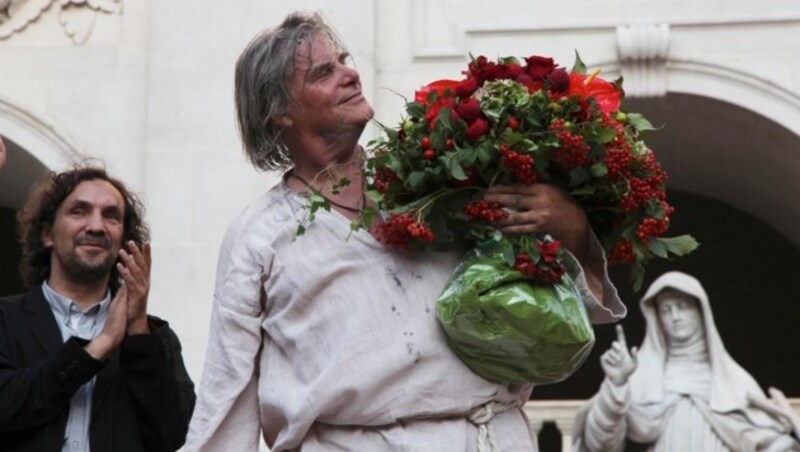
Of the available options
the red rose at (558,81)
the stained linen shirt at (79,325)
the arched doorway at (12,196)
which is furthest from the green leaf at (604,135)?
the arched doorway at (12,196)

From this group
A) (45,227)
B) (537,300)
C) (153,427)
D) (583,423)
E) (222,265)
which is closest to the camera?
(537,300)

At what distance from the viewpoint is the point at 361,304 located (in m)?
4.31

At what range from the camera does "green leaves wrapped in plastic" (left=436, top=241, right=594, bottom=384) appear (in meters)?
4.16

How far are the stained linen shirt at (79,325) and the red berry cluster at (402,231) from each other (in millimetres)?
1453

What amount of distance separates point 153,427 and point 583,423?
13.3 feet

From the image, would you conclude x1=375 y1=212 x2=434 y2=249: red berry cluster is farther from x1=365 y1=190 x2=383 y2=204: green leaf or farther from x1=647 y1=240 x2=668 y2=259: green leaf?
x1=647 y1=240 x2=668 y2=259: green leaf

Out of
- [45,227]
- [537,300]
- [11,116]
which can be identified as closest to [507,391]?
[537,300]

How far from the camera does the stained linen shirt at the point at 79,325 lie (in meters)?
5.51

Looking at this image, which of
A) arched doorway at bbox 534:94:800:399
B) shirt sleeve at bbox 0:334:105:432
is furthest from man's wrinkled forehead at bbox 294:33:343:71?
arched doorway at bbox 534:94:800:399

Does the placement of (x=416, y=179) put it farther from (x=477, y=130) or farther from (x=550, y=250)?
(x=550, y=250)

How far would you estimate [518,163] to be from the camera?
4.21m

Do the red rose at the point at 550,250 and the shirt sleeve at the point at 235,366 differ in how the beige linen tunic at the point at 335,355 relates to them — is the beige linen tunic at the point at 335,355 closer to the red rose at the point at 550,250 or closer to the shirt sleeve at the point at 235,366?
the shirt sleeve at the point at 235,366

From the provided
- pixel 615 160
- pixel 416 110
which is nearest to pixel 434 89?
pixel 416 110

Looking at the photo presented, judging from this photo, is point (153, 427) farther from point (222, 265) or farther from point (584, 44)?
point (584, 44)
